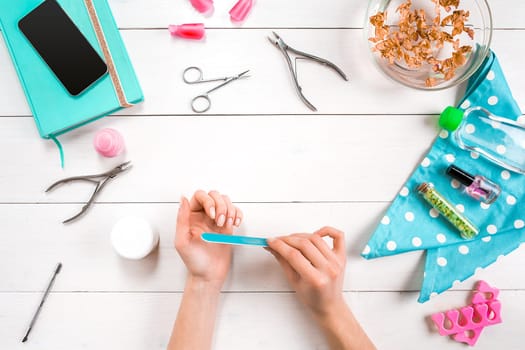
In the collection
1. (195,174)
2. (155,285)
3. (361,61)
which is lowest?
(155,285)

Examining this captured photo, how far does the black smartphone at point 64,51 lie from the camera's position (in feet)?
2.83

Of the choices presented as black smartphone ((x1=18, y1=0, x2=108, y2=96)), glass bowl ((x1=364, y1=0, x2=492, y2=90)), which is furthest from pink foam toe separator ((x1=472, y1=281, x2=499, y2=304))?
black smartphone ((x1=18, y1=0, x2=108, y2=96))

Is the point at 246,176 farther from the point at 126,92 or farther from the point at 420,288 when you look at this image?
the point at 420,288

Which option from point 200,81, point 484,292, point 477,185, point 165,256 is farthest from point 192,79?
point 484,292

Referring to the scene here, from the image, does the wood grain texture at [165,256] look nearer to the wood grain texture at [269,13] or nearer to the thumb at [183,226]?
the thumb at [183,226]

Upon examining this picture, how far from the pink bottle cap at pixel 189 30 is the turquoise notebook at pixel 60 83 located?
0.12 meters

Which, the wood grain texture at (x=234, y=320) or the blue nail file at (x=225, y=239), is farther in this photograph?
the wood grain texture at (x=234, y=320)

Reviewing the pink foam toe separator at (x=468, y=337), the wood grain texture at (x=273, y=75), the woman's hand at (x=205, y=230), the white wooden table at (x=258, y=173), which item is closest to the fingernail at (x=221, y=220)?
the woman's hand at (x=205, y=230)

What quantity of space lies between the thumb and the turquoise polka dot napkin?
33 cm

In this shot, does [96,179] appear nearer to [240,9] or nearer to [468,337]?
[240,9]

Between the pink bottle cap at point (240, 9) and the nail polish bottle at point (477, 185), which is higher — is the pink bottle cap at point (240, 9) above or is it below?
above

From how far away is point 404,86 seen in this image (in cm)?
Answer: 88

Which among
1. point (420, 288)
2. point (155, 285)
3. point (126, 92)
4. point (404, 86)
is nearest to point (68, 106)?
point (126, 92)

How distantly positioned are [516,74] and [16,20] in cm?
96
